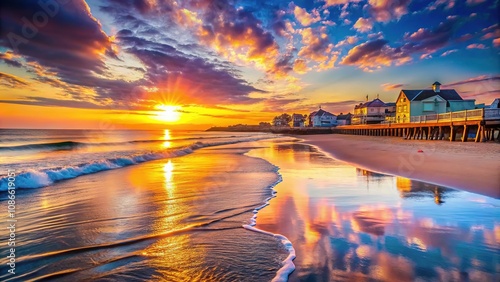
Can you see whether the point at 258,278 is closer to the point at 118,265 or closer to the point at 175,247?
the point at 175,247

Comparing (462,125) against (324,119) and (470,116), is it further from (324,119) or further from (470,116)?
(324,119)

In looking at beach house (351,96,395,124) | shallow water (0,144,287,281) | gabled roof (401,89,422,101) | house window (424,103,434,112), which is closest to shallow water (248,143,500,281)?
shallow water (0,144,287,281)

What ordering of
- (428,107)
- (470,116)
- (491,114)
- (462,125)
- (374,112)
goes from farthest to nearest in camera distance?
(374,112) → (428,107) → (462,125) → (470,116) → (491,114)

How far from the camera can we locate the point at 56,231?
15.0ft

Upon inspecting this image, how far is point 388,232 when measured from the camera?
4203mm

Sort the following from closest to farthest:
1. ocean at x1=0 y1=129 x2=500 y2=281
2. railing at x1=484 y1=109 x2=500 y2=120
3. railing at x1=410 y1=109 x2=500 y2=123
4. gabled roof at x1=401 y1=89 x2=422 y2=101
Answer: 1. ocean at x1=0 y1=129 x2=500 y2=281
2. railing at x1=484 y1=109 x2=500 y2=120
3. railing at x1=410 y1=109 x2=500 y2=123
4. gabled roof at x1=401 y1=89 x2=422 y2=101

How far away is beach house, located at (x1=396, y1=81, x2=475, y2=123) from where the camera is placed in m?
49.3

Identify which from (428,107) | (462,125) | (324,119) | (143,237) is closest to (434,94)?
(428,107)

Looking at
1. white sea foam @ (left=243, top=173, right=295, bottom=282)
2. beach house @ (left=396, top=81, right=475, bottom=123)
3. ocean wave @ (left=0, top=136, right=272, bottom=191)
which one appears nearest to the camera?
white sea foam @ (left=243, top=173, right=295, bottom=282)

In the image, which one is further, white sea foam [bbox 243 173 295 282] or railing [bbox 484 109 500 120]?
railing [bbox 484 109 500 120]

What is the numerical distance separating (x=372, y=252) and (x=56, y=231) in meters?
5.21

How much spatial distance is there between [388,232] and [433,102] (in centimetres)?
5670

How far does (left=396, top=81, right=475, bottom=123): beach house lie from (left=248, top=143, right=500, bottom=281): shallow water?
50840mm

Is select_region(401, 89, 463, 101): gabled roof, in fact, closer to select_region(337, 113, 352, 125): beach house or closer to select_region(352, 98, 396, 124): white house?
select_region(352, 98, 396, 124): white house
